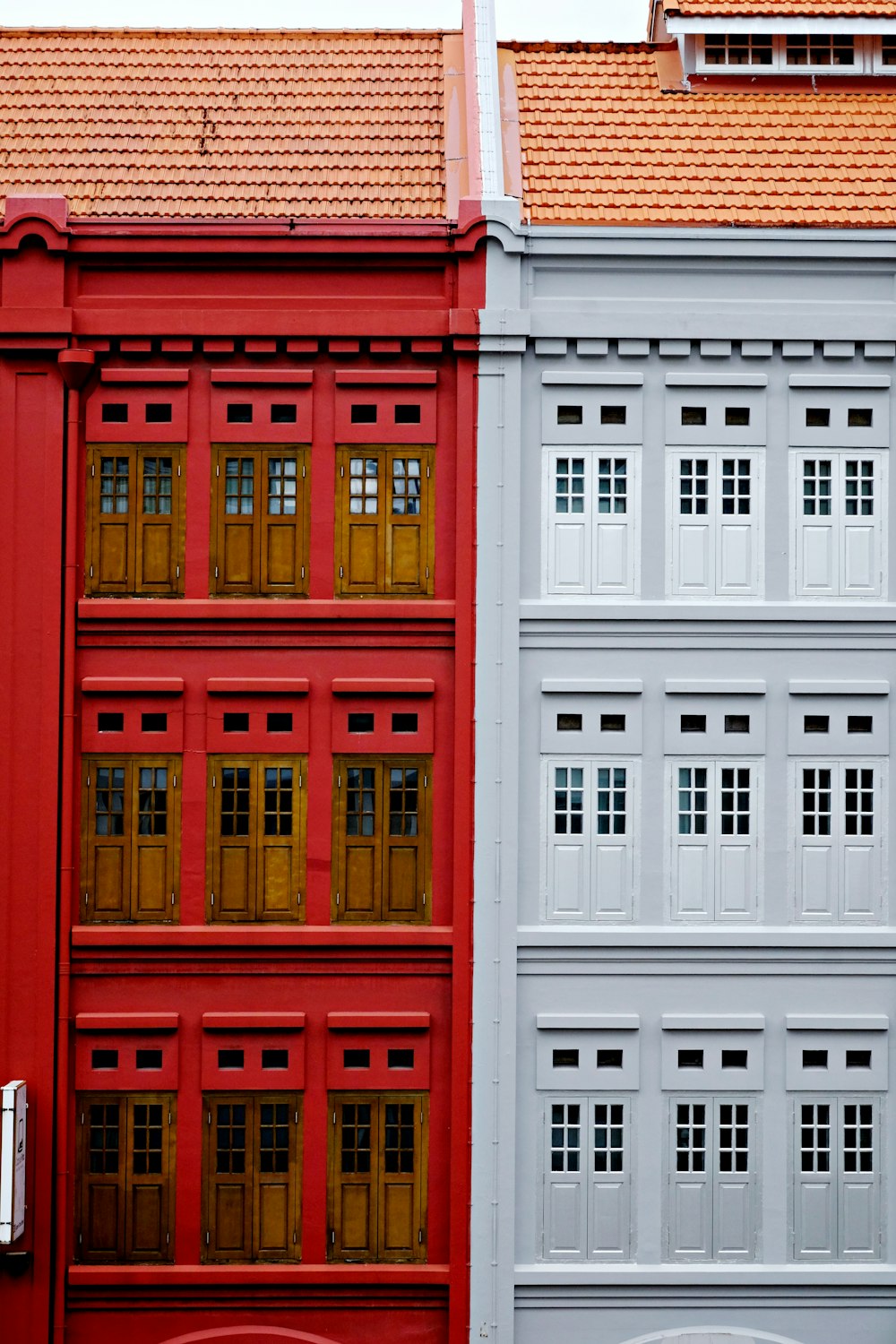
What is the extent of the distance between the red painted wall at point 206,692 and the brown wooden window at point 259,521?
0.48 ft

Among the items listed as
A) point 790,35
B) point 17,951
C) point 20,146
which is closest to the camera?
point 17,951

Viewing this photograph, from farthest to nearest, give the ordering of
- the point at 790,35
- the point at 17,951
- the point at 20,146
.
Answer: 1. the point at 790,35
2. the point at 20,146
3. the point at 17,951

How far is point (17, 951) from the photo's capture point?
10.2 metres

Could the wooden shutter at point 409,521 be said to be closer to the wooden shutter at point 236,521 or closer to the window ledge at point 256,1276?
the wooden shutter at point 236,521

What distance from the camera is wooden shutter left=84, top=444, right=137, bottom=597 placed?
10.5m

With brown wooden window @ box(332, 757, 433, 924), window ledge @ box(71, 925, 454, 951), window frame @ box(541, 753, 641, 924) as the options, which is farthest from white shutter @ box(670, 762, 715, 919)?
brown wooden window @ box(332, 757, 433, 924)

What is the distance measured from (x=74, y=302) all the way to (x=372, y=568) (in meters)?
3.63

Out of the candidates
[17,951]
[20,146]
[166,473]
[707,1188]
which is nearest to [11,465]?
[166,473]

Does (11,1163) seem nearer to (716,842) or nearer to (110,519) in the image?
(110,519)

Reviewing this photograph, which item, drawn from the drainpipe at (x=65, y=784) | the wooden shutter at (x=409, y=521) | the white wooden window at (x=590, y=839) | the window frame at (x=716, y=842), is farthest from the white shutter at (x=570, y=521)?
the drainpipe at (x=65, y=784)

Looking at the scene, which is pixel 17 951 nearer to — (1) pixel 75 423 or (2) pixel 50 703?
(2) pixel 50 703

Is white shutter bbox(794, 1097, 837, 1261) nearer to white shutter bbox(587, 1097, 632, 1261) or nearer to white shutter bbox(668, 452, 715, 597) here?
white shutter bbox(587, 1097, 632, 1261)

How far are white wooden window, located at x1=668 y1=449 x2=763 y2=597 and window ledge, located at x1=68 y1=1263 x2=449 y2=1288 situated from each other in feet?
21.4

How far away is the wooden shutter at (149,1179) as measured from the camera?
10.2m
